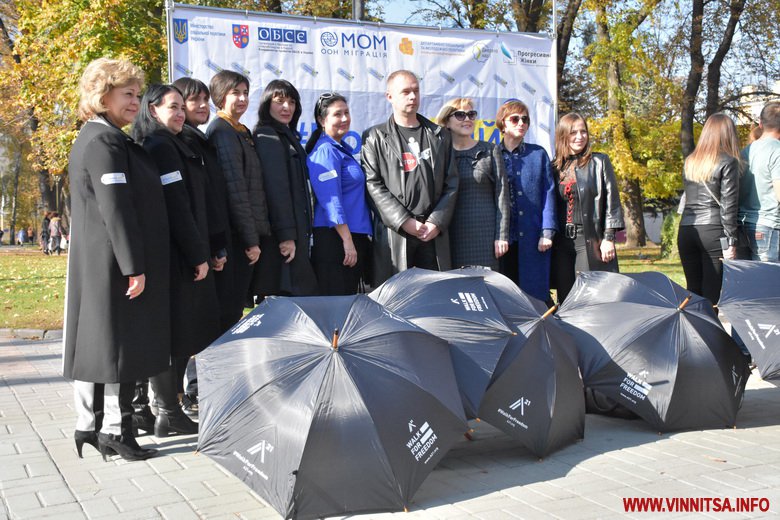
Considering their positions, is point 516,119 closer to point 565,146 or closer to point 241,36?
point 565,146

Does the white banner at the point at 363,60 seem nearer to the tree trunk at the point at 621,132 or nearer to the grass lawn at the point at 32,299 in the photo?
the grass lawn at the point at 32,299

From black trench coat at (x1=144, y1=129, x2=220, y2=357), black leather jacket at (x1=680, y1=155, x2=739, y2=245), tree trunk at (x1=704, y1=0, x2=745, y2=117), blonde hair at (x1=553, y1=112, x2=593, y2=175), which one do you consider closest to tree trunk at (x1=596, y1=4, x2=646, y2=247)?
tree trunk at (x1=704, y1=0, x2=745, y2=117)

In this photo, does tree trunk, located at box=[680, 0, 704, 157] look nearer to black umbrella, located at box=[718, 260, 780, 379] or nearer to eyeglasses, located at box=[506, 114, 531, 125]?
eyeglasses, located at box=[506, 114, 531, 125]

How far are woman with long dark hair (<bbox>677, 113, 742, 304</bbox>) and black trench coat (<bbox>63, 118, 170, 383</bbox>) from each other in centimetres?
429

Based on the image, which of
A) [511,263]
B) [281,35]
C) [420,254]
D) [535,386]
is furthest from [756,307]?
[281,35]

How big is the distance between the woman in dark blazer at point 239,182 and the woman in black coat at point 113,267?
2.80ft

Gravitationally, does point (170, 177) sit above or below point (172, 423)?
above

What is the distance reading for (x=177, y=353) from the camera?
481cm

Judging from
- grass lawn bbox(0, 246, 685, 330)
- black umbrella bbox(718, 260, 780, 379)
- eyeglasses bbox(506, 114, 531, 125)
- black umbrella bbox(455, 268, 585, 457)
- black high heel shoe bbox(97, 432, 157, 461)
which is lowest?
grass lawn bbox(0, 246, 685, 330)

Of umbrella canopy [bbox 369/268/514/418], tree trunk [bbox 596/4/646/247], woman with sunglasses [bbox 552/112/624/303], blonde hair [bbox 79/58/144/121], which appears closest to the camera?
umbrella canopy [bbox 369/268/514/418]

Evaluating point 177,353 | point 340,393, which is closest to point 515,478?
point 340,393

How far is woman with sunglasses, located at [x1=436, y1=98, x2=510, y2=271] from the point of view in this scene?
6086 mm

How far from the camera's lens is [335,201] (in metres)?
5.67

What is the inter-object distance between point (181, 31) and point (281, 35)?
935 millimetres
